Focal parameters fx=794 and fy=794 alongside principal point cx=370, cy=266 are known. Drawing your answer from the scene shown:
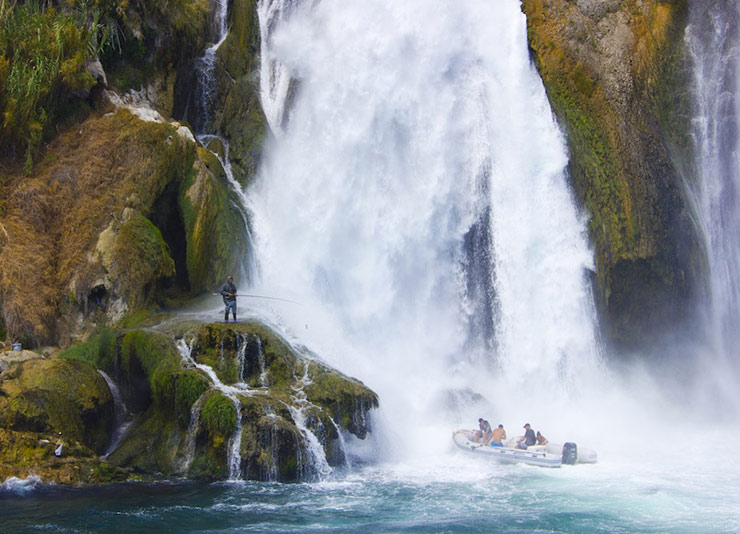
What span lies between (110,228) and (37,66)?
4874 mm

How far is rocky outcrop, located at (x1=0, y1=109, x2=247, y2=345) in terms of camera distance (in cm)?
1884

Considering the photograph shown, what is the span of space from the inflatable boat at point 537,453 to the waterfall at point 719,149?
831 centimetres

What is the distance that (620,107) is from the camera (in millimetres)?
23094

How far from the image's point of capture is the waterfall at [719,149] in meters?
23.7

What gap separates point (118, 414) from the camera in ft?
56.1

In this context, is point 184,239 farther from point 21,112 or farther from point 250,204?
point 21,112

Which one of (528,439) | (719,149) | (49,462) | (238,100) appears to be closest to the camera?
(49,462)

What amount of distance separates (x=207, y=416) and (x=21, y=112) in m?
10.2

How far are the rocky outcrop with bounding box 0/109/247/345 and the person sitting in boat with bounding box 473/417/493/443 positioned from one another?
25.1 feet

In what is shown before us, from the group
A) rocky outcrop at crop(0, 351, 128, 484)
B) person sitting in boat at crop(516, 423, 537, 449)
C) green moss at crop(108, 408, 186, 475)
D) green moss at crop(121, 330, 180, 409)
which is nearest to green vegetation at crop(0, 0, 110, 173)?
green moss at crop(121, 330, 180, 409)

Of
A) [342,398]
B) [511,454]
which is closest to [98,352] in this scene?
[342,398]

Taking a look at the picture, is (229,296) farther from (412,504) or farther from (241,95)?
(241,95)

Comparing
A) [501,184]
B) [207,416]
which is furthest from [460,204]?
[207,416]

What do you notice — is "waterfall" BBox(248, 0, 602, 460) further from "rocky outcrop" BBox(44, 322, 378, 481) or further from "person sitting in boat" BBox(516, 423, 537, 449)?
"rocky outcrop" BBox(44, 322, 378, 481)
